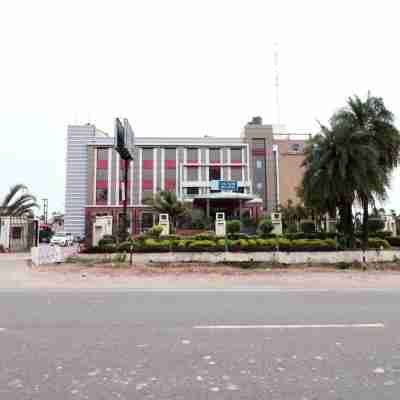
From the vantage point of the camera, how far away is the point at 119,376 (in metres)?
3.86

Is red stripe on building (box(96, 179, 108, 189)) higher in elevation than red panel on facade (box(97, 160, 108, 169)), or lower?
lower

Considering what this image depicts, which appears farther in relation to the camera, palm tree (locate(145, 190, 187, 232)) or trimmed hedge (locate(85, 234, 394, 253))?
palm tree (locate(145, 190, 187, 232))

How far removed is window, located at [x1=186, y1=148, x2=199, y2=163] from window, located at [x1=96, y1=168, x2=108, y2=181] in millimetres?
14248

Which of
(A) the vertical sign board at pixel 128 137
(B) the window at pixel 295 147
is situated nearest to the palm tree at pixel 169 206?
(A) the vertical sign board at pixel 128 137

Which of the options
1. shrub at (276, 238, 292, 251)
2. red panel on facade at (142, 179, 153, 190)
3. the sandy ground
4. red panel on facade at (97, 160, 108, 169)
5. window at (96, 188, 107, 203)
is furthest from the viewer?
red panel on facade at (97, 160, 108, 169)

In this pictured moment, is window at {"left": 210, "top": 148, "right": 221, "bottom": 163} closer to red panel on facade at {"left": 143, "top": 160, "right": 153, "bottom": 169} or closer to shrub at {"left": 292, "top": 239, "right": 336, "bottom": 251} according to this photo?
red panel on facade at {"left": 143, "top": 160, "right": 153, "bottom": 169}

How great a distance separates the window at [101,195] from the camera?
63.9 metres

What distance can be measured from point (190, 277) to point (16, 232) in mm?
20682

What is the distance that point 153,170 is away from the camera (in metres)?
65.3

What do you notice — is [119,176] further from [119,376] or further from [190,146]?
[119,376]

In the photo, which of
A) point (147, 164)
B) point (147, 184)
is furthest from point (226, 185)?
point (147, 164)

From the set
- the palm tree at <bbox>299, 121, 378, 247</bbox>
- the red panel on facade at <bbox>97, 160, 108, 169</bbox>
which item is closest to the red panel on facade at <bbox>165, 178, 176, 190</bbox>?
the red panel on facade at <bbox>97, 160, 108, 169</bbox>

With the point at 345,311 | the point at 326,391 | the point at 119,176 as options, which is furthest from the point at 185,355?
the point at 119,176

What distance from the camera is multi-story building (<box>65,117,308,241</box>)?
6316cm
